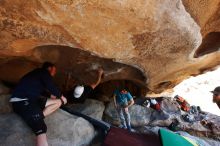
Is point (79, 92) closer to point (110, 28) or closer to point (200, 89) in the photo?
point (110, 28)

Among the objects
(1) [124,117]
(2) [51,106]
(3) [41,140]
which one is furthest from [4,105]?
(1) [124,117]

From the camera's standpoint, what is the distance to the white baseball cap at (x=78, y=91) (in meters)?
5.88

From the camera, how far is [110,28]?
4.37m

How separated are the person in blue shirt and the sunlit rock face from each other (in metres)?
0.95

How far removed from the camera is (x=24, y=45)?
15.7 feet

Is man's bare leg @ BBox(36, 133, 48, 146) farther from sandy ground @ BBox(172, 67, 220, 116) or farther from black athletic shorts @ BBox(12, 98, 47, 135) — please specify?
sandy ground @ BBox(172, 67, 220, 116)

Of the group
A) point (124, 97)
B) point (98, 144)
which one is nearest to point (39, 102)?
point (98, 144)

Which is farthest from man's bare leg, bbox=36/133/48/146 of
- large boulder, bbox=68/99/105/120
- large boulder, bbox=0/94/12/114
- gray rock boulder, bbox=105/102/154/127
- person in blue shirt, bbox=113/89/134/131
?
gray rock boulder, bbox=105/102/154/127

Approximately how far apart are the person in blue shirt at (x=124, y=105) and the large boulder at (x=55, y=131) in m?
1.25

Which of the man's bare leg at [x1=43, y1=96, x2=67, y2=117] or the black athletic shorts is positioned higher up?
the man's bare leg at [x1=43, y1=96, x2=67, y2=117]

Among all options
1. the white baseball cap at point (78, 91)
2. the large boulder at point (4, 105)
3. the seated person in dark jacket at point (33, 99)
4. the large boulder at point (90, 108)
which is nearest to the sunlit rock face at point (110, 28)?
the seated person in dark jacket at point (33, 99)

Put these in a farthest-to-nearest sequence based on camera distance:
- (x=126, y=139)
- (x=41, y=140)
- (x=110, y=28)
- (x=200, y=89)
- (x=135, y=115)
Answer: (x=200, y=89), (x=135, y=115), (x=126, y=139), (x=41, y=140), (x=110, y=28)

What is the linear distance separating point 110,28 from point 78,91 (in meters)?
2.09

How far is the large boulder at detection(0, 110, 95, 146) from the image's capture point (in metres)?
4.62
